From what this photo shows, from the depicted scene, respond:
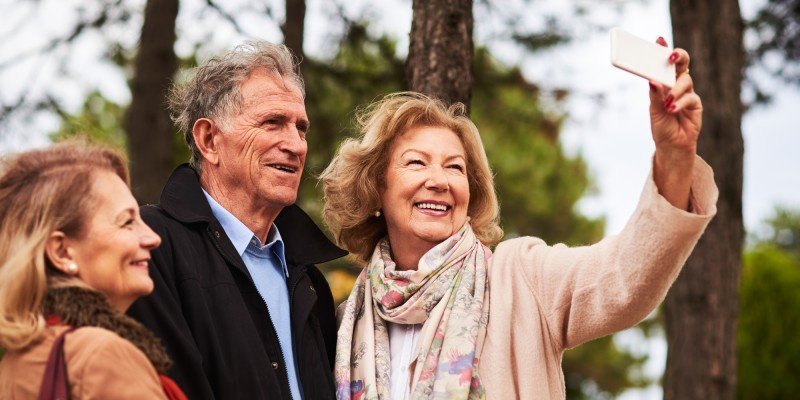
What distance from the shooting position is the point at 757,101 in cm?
1029

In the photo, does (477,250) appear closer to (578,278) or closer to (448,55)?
(578,278)

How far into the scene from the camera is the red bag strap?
7.89 feet

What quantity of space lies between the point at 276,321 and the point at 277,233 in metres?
0.42

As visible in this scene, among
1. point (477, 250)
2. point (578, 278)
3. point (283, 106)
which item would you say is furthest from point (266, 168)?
point (578, 278)

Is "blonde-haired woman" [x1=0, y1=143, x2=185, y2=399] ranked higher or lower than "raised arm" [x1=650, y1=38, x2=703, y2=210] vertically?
lower

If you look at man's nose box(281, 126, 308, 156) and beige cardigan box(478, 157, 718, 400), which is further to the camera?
man's nose box(281, 126, 308, 156)

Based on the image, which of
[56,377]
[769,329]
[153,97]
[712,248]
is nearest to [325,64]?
[153,97]

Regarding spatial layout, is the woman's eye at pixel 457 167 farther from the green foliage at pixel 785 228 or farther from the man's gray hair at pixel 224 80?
the green foliage at pixel 785 228

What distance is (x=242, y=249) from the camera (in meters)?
3.85

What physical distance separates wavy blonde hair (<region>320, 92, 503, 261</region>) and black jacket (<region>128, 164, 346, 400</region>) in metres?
0.40

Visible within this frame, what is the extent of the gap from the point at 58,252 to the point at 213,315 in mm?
939

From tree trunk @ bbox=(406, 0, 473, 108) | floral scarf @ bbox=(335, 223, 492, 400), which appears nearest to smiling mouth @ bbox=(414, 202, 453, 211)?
floral scarf @ bbox=(335, 223, 492, 400)

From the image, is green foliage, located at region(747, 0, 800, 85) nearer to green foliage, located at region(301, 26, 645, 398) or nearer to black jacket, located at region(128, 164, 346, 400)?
green foliage, located at region(301, 26, 645, 398)

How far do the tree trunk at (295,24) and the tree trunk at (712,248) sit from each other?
2.61 m
